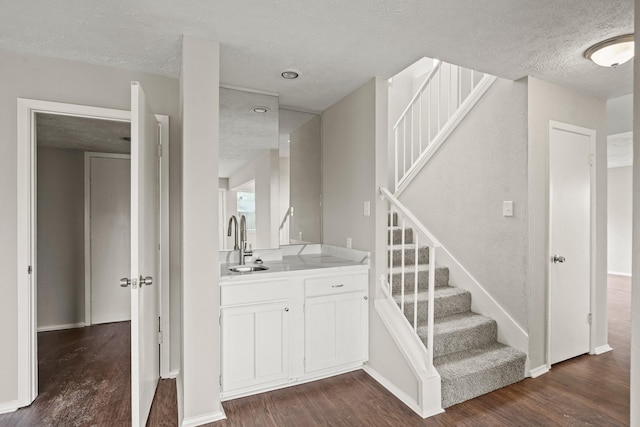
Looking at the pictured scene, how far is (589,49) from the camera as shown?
226 cm

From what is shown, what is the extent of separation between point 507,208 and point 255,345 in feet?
7.48

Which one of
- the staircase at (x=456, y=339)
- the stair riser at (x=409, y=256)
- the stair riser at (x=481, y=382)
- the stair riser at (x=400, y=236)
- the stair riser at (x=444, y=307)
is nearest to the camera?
the stair riser at (x=481, y=382)

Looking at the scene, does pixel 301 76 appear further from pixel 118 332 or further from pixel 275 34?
pixel 118 332

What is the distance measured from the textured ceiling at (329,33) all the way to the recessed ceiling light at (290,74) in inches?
2.5

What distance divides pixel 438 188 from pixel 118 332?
12.7 feet

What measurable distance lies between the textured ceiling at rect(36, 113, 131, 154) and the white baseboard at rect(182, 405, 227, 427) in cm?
233

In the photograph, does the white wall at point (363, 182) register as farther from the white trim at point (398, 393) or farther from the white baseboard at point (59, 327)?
the white baseboard at point (59, 327)

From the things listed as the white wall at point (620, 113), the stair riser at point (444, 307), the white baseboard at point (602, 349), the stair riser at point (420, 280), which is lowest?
the white baseboard at point (602, 349)

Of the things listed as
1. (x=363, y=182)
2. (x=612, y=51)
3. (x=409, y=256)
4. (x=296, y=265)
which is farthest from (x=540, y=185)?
(x=296, y=265)

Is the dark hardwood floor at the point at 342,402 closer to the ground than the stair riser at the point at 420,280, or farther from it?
closer to the ground

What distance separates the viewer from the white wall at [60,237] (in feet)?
12.9

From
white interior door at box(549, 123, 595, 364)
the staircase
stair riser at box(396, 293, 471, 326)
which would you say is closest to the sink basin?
the staircase

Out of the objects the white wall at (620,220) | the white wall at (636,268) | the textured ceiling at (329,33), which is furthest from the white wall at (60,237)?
the white wall at (620,220)

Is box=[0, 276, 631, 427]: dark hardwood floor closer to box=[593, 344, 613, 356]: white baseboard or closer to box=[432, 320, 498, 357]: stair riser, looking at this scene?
box=[593, 344, 613, 356]: white baseboard
